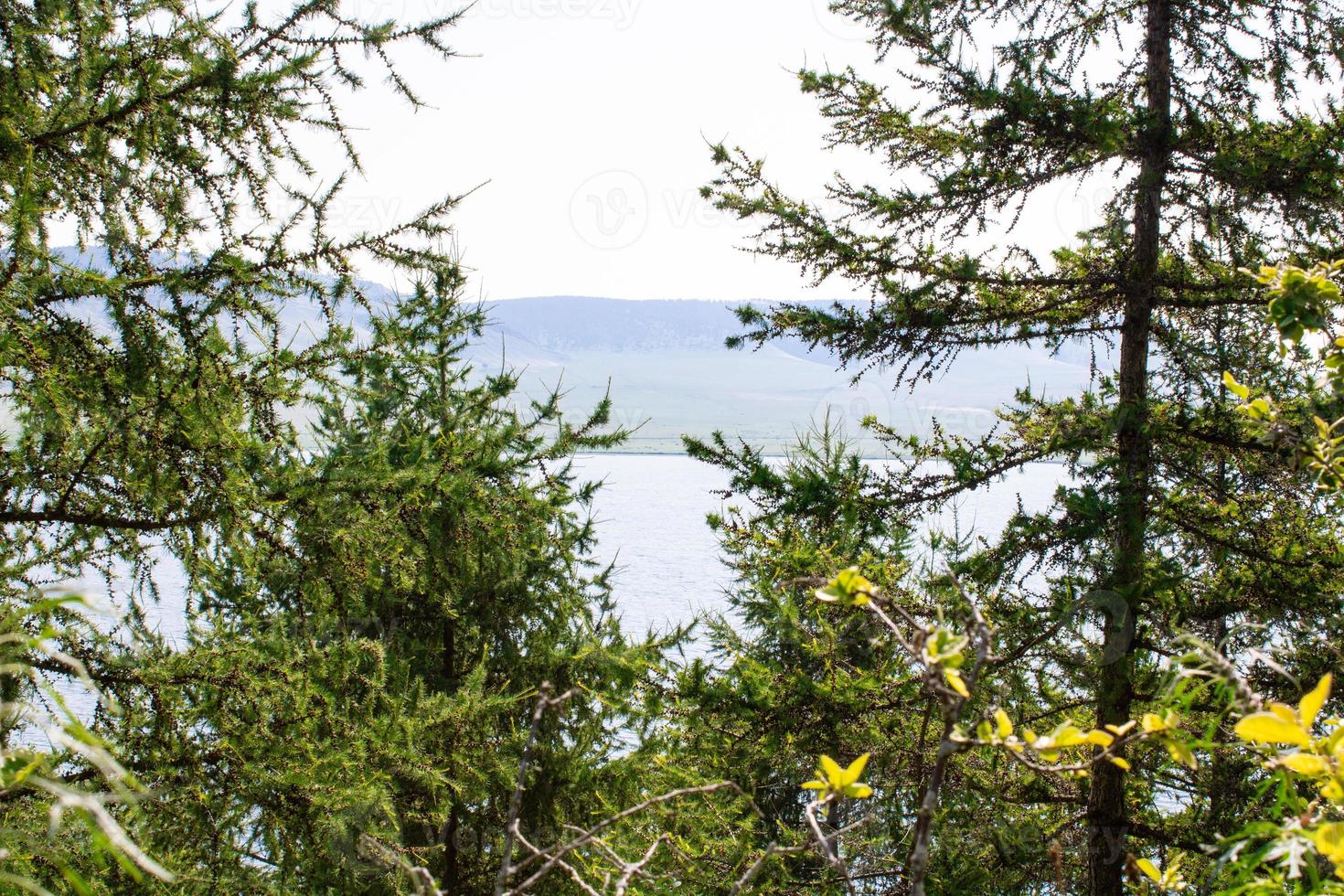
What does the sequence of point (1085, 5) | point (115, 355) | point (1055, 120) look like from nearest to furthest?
point (115, 355) → point (1055, 120) → point (1085, 5)

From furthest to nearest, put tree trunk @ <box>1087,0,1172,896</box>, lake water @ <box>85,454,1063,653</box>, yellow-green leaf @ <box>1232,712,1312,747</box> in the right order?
lake water @ <box>85,454,1063,653</box> < tree trunk @ <box>1087,0,1172,896</box> < yellow-green leaf @ <box>1232,712,1312,747</box>

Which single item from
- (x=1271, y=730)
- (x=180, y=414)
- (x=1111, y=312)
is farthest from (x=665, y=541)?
(x=1271, y=730)

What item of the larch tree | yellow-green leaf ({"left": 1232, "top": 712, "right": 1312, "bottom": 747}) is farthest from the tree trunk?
yellow-green leaf ({"left": 1232, "top": 712, "right": 1312, "bottom": 747})

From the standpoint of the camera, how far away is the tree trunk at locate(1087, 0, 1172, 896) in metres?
4.82

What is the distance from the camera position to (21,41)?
111 inches

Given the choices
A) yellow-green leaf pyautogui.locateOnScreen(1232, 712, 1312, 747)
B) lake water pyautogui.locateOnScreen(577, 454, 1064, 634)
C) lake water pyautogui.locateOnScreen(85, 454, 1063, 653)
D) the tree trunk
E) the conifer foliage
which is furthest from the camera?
lake water pyautogui.locateOnScreen(577, 454, 1064, 634)

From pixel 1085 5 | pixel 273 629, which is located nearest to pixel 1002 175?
pixel 1085 5

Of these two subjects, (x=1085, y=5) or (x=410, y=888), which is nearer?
(x=1085, y=5)

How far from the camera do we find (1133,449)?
5.03 metres

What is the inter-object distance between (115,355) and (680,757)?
5.90m

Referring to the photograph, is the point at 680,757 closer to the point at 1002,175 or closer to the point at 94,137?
the point at 1002,175

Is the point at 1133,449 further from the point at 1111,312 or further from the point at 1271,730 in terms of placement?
the point at 1271,730

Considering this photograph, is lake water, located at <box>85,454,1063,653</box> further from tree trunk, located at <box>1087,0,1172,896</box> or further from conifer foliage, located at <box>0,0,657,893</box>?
conifer foliage, located at <box>0,0,657,893</box>

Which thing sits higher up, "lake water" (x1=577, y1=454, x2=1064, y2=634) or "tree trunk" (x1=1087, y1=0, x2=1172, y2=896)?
"tree trunk" (x1=1087, y1=0, x2=1172, y2=896)
